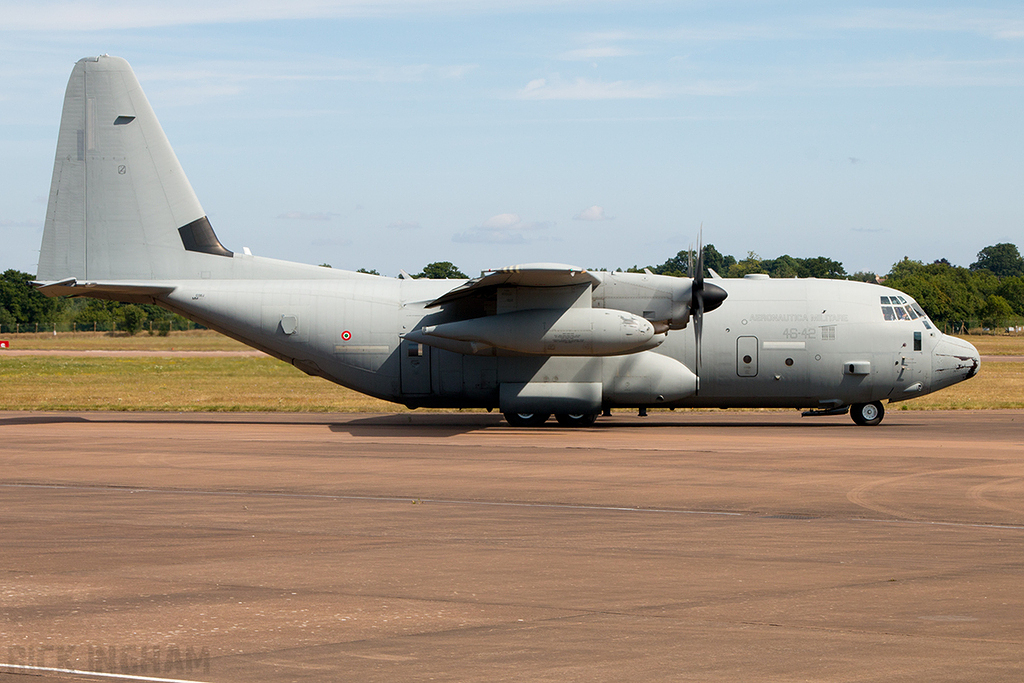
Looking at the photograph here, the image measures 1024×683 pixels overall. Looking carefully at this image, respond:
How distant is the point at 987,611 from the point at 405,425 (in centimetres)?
2075

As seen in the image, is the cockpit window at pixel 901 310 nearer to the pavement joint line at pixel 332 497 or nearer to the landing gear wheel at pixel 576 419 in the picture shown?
the landing gear wheel at pixel 576 419

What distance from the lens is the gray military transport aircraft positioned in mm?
26234

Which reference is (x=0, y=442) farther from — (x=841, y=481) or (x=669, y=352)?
(x=841, y=481)

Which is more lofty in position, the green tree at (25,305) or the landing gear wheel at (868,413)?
the green tree at (25,305)

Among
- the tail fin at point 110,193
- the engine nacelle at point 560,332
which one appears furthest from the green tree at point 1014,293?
the tail fin at point 110,193

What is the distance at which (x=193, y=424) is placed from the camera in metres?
28.3

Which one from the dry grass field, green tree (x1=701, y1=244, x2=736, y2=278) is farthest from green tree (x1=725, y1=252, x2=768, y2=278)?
the dry grass field

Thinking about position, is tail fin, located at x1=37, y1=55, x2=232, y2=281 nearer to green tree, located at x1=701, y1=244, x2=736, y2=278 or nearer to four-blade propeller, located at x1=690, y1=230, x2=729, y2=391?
four-blade propeller, located at x1=690, y1=230, x2=729, y2=391

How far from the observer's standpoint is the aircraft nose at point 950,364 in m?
26.7

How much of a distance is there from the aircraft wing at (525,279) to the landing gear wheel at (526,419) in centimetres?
342

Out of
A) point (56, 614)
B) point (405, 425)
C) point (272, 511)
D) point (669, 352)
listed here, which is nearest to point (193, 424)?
point (405, 425)

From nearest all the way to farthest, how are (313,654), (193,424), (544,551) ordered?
(313,654)
(544,551)
(193,424)

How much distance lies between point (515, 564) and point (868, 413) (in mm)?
19494

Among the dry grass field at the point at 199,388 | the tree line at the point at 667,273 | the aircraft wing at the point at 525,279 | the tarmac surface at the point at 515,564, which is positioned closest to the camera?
the tarmac surface at the point at 515,564
